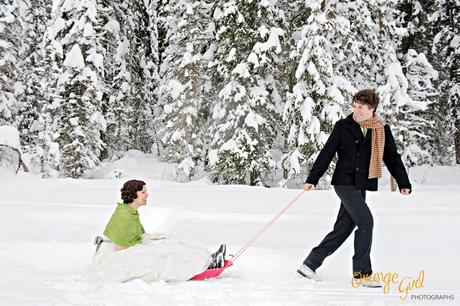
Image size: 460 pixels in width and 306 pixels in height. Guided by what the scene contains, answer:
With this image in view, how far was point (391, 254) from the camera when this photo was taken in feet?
23.0

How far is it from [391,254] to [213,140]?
1245 centimetres

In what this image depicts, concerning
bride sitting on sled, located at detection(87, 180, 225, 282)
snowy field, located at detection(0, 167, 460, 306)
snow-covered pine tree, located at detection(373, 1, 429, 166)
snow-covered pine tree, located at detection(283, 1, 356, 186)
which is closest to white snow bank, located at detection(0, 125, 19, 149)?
snowy field, located at detection(0, 167, 460, 306)

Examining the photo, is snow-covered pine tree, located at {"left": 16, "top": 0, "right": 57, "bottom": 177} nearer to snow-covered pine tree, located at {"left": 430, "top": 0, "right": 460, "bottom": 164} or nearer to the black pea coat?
snow-covered pine tree, located at {"left": 430, "top": 0, "right": 460, "bottom": 164}

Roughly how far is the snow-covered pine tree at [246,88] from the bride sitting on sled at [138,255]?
11827 mm

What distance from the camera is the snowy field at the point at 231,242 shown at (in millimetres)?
4645

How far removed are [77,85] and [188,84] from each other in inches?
174

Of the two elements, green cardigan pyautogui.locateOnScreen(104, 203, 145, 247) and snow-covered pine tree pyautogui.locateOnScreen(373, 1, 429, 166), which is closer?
green cardigan pyautogui.locateOnScreen(104, 203, 145, 247)

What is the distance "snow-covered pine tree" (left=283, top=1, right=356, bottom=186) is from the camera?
16531 millimetres

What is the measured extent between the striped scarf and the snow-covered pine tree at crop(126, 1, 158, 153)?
21.5 m

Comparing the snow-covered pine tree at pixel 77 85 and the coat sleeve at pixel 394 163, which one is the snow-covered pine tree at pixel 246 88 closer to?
the snow-covered pine tree at pixel 77 85

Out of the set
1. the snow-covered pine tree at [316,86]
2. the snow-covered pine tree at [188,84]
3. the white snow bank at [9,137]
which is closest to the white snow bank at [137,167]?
the snow-covered pine tree at [188,84]

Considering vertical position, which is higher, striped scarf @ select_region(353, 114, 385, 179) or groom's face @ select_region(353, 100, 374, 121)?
groom's face @ select_region(353, 100, 374, 121)

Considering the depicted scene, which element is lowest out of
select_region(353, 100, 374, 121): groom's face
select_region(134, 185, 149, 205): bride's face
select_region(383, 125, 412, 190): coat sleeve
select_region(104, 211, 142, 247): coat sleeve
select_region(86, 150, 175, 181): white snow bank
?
select_region(86, 150, 175, 181): white snow bank

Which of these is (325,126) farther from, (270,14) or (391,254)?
(391,254)
